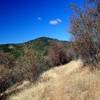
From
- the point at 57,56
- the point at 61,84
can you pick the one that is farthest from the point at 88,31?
the point at 57,56

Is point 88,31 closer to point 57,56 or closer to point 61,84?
point 61,84

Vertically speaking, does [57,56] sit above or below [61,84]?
above

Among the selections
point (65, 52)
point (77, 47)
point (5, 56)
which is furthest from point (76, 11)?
point (65, 52)

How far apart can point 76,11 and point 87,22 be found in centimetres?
226

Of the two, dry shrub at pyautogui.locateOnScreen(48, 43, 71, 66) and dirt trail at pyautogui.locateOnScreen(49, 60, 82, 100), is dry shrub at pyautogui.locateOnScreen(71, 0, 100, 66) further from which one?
dry shrub at pyautogui.locateOnScreen(48, 43, 71, 66)

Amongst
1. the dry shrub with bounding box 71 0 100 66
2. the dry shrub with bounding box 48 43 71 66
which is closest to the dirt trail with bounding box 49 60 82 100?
the dry shrub with bounding box 71 0 100 66

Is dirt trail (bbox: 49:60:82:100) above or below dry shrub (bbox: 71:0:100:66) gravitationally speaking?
below

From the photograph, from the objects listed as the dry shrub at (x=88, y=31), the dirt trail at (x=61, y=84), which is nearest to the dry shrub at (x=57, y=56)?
the dirt trail at (x=61, y=84)

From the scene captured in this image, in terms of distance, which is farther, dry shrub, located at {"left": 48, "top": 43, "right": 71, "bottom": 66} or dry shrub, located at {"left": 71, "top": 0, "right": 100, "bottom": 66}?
dry shrub, located at {"left": 48, "top": 43, "right": 71, "bottom": 66}

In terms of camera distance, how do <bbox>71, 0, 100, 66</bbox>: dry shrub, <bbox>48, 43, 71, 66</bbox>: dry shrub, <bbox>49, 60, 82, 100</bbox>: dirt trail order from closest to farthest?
<bbox>49, 60, 82, 100</bbox>: dirt trail < <bbox>71, 0, 100, 66</bbox>: dry shrub < <bbox>48, 43, 71, 66</bbox>: dry shrub

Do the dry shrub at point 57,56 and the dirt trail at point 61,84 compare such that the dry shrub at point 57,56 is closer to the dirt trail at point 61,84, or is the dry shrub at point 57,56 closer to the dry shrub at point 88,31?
the dirt trail at point 61,84

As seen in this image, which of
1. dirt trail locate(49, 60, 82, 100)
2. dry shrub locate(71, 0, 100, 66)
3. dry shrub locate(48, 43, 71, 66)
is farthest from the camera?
dry shrub locate(48, 43, 71, 66)

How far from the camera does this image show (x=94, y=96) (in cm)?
1381

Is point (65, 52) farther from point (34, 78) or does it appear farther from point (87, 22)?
point (87, 22)
